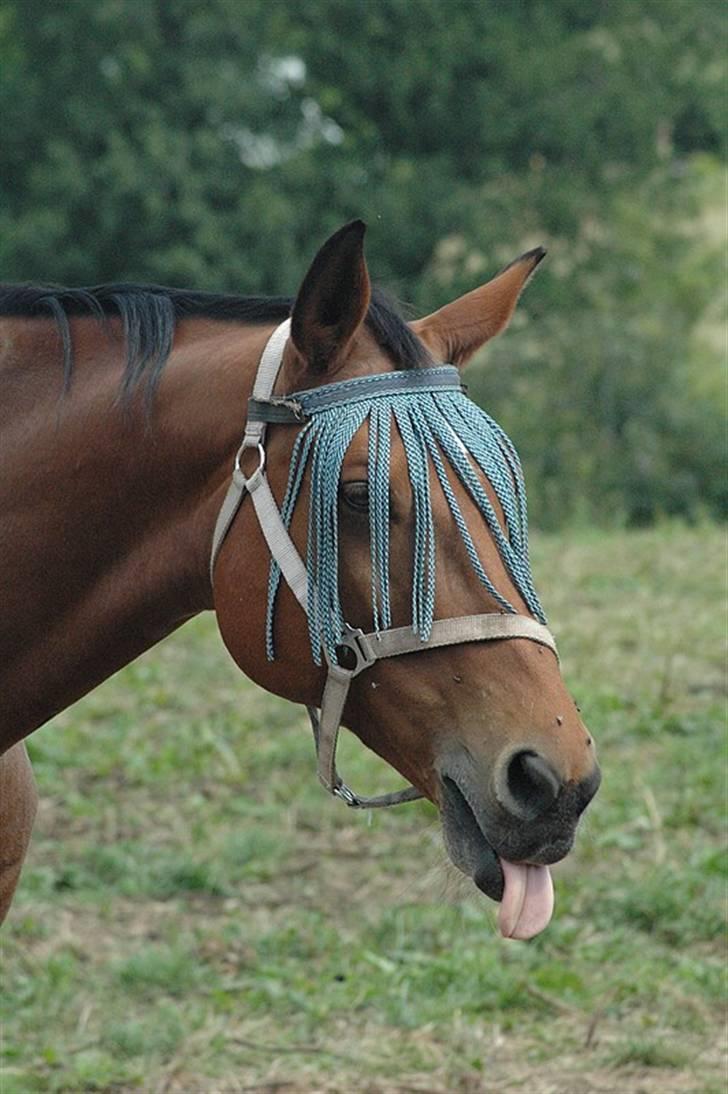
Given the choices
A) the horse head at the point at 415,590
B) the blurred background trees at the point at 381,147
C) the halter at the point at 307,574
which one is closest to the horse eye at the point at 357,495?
the horse head at the point at 415,590

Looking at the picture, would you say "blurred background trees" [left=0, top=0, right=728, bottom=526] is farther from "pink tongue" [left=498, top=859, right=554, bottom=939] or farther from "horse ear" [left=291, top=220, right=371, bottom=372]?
"pink tongue" [left=498, top=859, right=554, bottom=939]

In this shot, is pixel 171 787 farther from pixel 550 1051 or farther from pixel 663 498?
pixel 663 498

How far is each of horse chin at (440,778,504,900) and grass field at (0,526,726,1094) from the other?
200 millimetres

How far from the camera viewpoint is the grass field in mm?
3770

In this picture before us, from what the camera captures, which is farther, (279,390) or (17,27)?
(17,27)

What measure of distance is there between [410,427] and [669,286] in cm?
1662

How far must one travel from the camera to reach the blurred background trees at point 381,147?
55.7 ft

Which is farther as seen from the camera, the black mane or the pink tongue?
the black mane

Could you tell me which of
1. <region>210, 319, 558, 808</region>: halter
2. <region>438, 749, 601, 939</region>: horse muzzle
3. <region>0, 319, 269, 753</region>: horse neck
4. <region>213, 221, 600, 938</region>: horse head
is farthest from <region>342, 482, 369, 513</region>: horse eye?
<region>438, 749, 601, 939</region>: horse muzzle

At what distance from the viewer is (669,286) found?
59.3 feet

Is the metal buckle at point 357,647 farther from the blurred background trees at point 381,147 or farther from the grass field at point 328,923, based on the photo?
the blurred background trees at point 381,147

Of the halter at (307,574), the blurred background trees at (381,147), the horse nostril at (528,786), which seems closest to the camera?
the horse nostril at (528,786)

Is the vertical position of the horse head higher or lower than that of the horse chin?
higher

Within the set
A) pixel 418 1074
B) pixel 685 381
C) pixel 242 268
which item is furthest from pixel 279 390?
pixel 242 268
